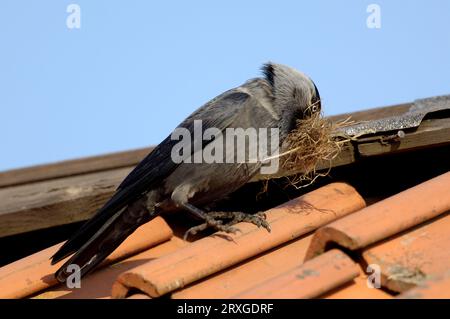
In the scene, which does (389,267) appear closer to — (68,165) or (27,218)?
(27,218)

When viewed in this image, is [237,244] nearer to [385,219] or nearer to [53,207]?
[385,219]

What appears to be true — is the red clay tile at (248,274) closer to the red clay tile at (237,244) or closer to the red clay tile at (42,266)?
the red clay tile at (237,244)

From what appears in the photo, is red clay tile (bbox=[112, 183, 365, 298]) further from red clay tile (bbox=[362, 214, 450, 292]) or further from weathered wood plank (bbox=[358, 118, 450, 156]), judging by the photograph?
red clay tile (bbox=[362, 214, 450, 292])

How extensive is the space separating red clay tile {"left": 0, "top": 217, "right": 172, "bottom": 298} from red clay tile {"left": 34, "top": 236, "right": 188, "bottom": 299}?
37 millimetres

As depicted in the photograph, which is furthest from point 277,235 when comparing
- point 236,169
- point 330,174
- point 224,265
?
point 330,174

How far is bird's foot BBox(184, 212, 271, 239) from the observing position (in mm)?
3551

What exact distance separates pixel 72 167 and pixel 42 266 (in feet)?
8.08

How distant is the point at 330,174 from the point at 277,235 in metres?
0.99

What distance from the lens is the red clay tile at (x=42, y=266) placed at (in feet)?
11.2

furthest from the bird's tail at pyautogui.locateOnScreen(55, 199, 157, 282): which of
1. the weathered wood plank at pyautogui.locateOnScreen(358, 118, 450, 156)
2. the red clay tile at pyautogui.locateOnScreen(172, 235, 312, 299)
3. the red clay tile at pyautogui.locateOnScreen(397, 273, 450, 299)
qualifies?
the red clay tile at pyautogui.locateOnScreen(397, 273, 450, 299)

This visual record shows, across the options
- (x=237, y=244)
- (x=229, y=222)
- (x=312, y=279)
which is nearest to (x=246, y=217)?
(x=229, y=222)

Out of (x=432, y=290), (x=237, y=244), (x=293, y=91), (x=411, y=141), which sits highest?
(x=293, y=91)

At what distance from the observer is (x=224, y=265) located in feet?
10.4

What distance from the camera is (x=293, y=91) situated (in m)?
4.43
